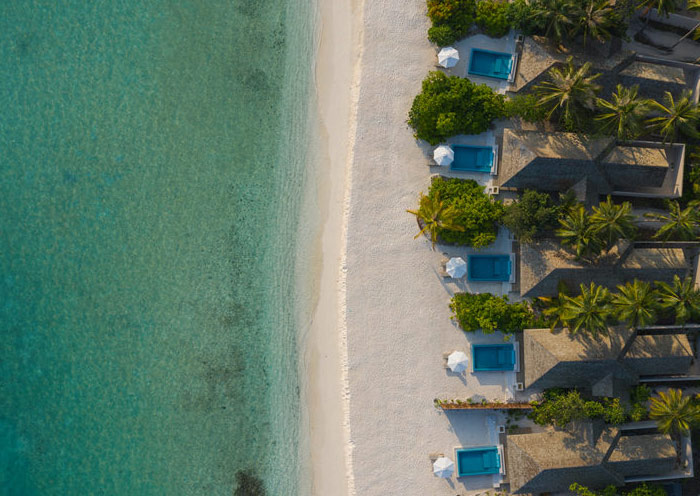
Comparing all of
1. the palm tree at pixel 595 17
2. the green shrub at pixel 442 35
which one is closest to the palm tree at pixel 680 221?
the palm tree at pixel 595 17

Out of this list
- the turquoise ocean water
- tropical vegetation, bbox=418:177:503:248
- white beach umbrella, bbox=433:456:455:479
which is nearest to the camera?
white beach umbrella, bbox=433:456:455:479

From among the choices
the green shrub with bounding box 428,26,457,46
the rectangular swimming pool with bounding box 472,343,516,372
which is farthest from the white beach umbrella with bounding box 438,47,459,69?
the rectangular swimming pool with bounding box 472,343,516,372

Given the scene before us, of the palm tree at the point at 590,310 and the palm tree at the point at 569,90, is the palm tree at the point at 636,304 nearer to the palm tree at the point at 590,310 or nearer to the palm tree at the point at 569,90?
the palm tree at the point at 590,310

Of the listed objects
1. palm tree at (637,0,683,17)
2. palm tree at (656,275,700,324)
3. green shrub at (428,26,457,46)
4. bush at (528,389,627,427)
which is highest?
palm tree at (637,0,683,17)

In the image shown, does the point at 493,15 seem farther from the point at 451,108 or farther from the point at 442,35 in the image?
the point at 451,108

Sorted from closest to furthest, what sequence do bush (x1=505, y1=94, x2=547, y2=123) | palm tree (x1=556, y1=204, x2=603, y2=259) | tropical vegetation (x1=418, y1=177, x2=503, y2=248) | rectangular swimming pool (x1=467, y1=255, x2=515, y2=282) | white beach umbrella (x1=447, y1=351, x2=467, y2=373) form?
palm tree (x1=556, y1=204, x2=603, y2=259) < white beach umbrella (x1=447, y1=351, x2=467, y2=373) < bush (x1=505, y1=94, x2=547, y2=123) < tropical vegetation (x1=418, y1=177, x2=503, y2=248) < rectangular swimming pool (x1=467, y1=255, x2=515, y2=282)

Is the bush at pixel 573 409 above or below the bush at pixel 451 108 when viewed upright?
below

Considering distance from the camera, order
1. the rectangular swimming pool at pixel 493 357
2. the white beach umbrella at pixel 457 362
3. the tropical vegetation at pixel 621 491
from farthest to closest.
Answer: the rectangular swimming pool at pixel 493 357 < the white beach umbrella at pixel 457 362 < the tropical vegetation at pixel 621 491

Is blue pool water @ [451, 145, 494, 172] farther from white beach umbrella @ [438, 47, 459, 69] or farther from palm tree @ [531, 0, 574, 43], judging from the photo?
palm tree @ [531, 0, 574, 43]
